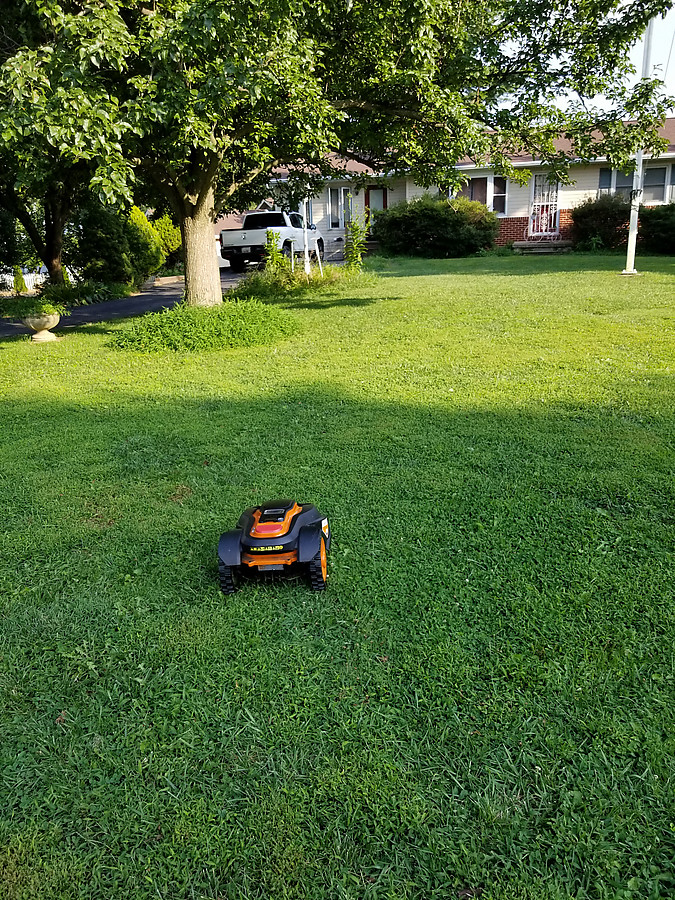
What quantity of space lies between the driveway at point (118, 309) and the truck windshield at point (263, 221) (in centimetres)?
232

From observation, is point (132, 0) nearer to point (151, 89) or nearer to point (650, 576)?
point (151, 89)

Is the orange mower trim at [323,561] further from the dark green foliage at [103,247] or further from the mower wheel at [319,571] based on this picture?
the dark green foliage at [103,247]

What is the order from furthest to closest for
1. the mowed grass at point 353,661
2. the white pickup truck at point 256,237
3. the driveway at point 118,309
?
the white pickup truck at point 256,237 < the driveway at point 118,309 < the mowed grass at point 353,661

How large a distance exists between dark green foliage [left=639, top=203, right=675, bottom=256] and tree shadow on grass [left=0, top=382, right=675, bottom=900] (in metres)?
19.5

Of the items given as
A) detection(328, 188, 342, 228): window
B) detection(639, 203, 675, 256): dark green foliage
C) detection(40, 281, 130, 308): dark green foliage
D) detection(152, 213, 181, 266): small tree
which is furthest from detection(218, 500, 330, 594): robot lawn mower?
detection(328, 188, 342, 228): window

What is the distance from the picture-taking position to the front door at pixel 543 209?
27.4 metres

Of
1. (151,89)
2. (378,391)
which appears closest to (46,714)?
(378,391)

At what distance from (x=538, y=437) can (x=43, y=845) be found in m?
3.88

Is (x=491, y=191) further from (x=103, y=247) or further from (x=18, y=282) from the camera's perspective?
(x=18, y=282)

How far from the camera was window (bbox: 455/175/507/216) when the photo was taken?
28.3 m

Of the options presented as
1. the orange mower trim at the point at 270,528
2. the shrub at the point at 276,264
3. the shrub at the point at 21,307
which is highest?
the shrub at the point at 276,264

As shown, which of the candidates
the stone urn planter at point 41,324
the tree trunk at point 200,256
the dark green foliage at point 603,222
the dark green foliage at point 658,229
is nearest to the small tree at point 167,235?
the tree trunk at point 200,256

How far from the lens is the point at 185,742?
7.03 feet

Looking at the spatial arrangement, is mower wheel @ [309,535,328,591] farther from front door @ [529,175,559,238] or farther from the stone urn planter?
front door @ [529,175,559,238]
